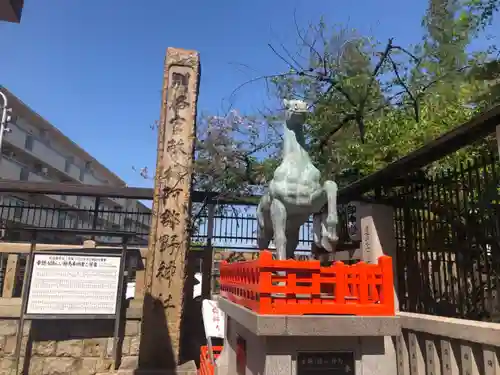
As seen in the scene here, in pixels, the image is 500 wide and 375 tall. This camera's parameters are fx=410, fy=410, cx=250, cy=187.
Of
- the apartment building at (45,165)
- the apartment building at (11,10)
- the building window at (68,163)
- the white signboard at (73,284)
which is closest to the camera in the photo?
the apartment building at (11,10)

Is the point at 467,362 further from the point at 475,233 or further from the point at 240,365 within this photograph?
the point at 240,365

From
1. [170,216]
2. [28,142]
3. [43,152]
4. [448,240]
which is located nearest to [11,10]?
[170,216]

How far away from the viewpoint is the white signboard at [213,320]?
7.99 meters

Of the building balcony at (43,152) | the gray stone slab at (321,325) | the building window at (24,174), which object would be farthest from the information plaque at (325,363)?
the building window at (24,174)

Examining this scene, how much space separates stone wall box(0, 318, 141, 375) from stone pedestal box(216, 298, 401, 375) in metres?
5.59

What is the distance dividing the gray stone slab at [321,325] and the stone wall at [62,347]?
19.1 ft

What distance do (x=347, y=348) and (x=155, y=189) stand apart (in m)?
6.03

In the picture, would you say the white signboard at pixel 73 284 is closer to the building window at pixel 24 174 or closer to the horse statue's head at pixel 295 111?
the horse statue's head at pixel 295 111

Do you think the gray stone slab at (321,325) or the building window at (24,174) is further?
the building window at (24,174)

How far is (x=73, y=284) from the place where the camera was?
779 cm

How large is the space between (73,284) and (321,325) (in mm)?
5930

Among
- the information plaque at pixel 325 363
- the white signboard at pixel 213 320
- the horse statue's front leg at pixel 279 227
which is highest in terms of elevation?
the horse statue's front leg at pixel 279 227

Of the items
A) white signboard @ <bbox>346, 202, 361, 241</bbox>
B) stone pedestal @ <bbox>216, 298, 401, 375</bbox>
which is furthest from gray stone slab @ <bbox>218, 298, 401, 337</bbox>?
white signboard @ <bbox>346, 202, 361, 241</bbox>

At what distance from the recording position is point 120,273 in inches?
312
